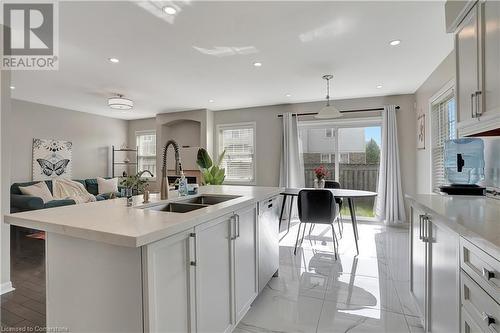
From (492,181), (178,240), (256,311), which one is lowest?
(256,311)

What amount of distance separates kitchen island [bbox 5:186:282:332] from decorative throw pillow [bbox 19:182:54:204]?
418 cm

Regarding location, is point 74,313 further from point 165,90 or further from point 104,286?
point 165,90

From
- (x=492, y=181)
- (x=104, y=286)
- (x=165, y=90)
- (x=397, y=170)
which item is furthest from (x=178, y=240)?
(x=397, y=170)

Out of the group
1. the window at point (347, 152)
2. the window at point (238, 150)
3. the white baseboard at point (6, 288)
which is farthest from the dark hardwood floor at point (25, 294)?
the window at point (347, 152)

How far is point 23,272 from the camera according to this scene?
9.14 ft

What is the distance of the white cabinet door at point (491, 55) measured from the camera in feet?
4.55

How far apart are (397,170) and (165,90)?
4.48m

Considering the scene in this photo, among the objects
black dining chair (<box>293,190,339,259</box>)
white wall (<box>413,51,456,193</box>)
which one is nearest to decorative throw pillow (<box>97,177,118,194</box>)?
black dining chair (<box>293,190,339,259</box>)

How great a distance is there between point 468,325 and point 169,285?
1.32 metres

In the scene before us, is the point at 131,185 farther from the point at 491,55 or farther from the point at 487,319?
the point at 491,55

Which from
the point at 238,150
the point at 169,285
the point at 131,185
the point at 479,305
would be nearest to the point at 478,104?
the point at 479,305

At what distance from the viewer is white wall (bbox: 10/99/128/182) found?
4.99 m

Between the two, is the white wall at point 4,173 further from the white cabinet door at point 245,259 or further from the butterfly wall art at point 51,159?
the butterfly wall art at point 51,159

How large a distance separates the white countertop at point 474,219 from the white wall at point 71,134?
6.64 metres
